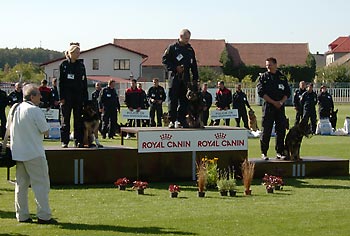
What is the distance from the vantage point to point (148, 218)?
385 inches

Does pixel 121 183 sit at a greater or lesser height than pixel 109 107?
lesser

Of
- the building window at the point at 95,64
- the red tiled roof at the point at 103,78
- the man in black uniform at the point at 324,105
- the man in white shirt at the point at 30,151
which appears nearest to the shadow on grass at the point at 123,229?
the man in white shirt at the point at 30,151

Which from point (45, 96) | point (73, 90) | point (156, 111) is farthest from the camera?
point (156, 111)

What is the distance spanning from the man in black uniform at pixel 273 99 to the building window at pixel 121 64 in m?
65.8

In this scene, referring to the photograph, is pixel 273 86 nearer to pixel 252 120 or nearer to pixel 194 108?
pixel 194 108

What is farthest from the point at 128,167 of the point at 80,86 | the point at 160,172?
the point at 80,86

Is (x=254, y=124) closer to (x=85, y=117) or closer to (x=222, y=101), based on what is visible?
(x=222, y=101)

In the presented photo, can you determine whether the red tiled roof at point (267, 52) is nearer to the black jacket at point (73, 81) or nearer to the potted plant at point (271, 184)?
the black jacket at point (73, 81)

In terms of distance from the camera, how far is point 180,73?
14.3 meters

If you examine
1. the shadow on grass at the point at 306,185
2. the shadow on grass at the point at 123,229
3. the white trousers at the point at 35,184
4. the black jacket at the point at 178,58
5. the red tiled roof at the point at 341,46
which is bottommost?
the shadow on grass at the point at 123,229

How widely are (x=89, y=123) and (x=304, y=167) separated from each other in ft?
13.8

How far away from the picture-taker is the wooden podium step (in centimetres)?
1409

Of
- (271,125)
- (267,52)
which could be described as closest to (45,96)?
(271,125)

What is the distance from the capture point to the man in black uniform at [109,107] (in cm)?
2370
